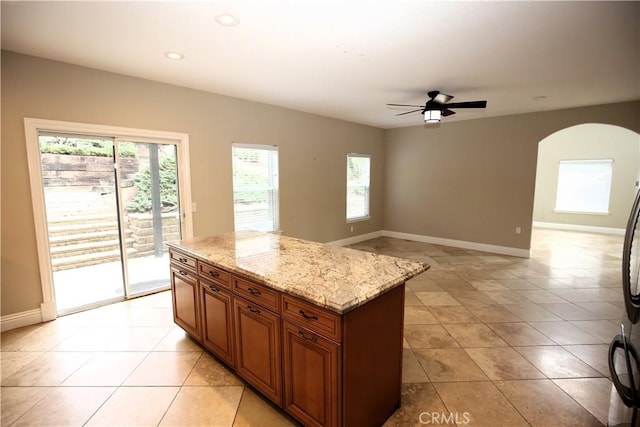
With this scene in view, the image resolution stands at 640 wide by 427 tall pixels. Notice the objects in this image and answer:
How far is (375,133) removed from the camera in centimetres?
691

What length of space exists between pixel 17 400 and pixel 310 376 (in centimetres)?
210

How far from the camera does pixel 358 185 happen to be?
266 inches

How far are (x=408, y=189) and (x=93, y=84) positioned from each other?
19.7ft

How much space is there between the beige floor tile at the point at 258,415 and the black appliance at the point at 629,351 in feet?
5.53

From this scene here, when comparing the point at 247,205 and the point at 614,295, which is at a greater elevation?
the point at 247,205

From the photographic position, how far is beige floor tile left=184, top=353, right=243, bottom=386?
217cm

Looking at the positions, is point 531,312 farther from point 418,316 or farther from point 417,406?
point 417,406

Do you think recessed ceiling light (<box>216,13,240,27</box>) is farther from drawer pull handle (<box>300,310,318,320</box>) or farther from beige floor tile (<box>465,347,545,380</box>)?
beige floor tile (<box>465,347,545,380</box>)

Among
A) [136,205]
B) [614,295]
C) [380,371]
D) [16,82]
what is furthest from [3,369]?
[614,295]

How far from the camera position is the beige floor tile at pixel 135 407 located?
1.82m

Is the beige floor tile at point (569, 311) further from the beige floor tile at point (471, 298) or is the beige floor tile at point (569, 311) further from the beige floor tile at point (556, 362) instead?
the beige floor tile at point (556, 362)

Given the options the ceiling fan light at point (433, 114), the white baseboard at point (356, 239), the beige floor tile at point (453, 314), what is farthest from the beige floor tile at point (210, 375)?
the white baseboard at point (356, 239)

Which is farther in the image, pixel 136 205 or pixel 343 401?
pixel 136 205

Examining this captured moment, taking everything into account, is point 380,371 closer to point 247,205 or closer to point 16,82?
point 247,205
